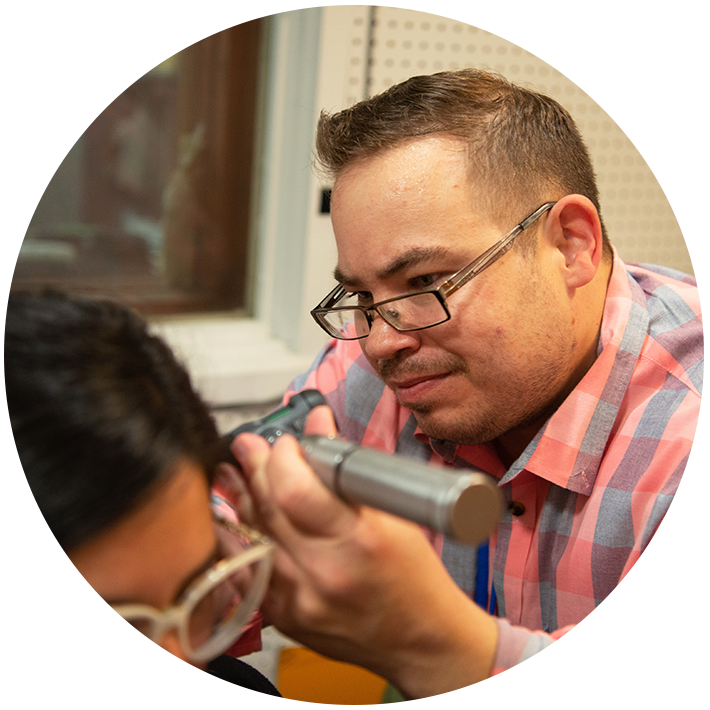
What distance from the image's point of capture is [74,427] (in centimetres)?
60

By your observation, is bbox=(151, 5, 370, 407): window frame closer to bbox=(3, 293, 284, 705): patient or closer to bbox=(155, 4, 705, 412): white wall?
bbox=(155, 4, 705, 412): white wall

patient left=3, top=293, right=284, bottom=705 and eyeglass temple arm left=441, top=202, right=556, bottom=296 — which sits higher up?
eyeglass temple arm left=441, top=202, right=556, bottom=296

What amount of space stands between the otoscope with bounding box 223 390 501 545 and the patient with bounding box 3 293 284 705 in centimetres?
12

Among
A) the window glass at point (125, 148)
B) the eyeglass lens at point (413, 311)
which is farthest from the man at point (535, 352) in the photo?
the window glass at point (125, 148)

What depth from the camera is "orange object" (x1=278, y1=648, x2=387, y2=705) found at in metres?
1.02

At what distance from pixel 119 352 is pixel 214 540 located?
0.20 metres

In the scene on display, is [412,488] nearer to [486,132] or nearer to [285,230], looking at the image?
[486,132]

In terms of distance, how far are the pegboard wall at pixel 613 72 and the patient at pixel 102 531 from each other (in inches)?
62.3

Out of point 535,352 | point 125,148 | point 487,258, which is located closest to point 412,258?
point 487,258

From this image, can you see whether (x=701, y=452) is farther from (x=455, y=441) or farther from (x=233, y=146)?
(x=233, y=146)

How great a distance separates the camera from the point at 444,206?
1096mm

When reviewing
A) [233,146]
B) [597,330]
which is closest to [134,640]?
[597,330]

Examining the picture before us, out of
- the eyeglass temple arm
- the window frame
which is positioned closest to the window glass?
the window frame

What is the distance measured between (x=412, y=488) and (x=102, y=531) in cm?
25
